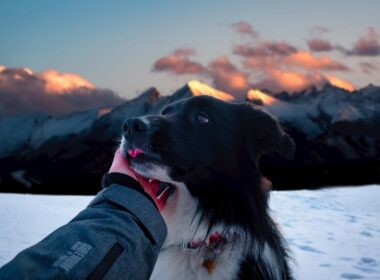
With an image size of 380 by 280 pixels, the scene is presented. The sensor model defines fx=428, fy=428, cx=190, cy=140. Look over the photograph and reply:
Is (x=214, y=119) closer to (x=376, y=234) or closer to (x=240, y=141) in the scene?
(x=240, y=141)

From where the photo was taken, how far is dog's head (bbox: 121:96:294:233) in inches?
121

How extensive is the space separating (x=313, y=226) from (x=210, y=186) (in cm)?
677

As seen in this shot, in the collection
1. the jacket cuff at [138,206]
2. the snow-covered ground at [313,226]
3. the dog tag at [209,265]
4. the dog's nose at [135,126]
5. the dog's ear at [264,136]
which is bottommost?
the snow-covered ground at [313,226]

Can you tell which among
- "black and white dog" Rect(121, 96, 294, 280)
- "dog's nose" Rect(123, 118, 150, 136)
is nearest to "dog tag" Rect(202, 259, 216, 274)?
"black and white dog" Rect(121, 96, 294, 280)

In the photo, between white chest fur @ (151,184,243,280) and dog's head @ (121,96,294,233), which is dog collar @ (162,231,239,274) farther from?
dog's head @ (121,96,294,233)

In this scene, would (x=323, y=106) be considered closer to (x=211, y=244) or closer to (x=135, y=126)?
(x=211, y=244)

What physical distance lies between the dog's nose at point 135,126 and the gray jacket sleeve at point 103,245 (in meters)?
1.18

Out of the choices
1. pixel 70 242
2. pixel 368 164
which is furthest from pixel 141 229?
pixel 368 164

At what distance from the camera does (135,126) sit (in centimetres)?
301

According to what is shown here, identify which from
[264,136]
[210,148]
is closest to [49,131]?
[264,136]

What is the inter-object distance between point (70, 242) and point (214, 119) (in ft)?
7.80

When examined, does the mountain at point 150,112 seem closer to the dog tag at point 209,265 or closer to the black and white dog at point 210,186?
the black and white dog at point 210,186

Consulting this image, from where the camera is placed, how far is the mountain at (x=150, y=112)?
156 meters

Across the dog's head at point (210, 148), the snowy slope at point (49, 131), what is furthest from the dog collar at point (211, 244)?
the snowy slope at point (49, 131)
